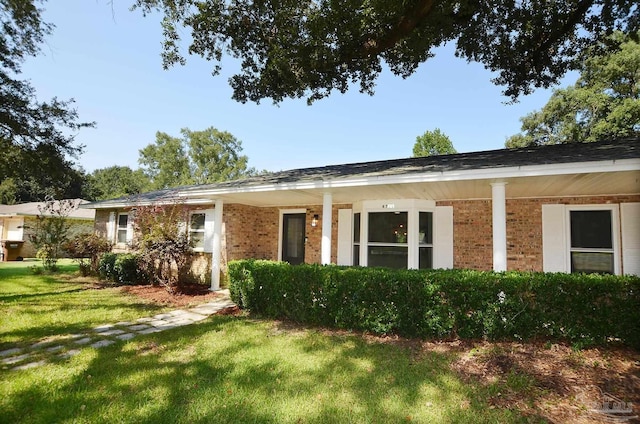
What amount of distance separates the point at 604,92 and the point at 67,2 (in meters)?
28.3

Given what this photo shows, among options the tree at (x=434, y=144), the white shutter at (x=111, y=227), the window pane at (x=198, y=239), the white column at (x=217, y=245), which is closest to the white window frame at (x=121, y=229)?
the white shutter at (x=111, y=227)

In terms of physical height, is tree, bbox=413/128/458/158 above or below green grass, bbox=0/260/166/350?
above

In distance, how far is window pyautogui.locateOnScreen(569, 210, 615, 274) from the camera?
7.12 m

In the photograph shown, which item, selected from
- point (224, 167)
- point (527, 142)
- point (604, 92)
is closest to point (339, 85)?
point (604, 92)

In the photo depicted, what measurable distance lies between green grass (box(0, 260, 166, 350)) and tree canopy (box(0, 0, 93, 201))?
3.32m

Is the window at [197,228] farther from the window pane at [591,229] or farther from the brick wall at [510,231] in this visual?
the window pane at [591,229]

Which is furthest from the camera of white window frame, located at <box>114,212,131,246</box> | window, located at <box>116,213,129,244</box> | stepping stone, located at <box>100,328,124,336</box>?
window, located at <box>116,213,129,244</box>

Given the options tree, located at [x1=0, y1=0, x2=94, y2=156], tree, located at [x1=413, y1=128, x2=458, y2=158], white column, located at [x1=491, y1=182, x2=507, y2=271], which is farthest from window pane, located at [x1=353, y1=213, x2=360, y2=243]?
tree, located at [x1=413, y1=128, x2=458, y2=158]

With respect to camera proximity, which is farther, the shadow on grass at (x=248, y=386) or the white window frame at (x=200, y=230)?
the white window frame at (x=200, y=230)

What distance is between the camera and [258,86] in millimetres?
7715

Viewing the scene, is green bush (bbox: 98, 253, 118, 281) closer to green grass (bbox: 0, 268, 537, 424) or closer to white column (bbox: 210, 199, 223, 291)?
white column (bbox: 210, 199, 223, 291)

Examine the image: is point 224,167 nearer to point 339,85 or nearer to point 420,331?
point 339,85

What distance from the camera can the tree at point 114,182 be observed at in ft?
150

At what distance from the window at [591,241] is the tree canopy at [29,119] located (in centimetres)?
1357
